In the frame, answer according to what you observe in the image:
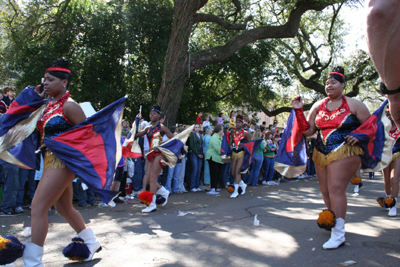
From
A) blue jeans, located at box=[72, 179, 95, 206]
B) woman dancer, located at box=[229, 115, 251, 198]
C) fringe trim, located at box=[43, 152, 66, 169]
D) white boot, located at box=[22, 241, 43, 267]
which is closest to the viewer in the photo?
white boot, located at box=[22, 241, 43, 267]

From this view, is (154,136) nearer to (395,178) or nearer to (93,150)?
(93,150)

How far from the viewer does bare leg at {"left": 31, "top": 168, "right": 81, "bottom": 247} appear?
3.25 metres

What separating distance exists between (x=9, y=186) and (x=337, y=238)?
6068 millimetres

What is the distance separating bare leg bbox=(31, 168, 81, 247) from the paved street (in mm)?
644

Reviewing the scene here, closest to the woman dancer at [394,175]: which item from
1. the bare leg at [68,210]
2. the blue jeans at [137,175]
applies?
the bare leg at [68,210]

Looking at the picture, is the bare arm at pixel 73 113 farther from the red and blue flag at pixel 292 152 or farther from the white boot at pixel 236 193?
the white boot at pixel 236 193

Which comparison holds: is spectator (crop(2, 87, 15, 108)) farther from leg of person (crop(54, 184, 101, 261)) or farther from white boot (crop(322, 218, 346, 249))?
white boot (crop(322, 218, 346, 249))

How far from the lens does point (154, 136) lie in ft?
23.6

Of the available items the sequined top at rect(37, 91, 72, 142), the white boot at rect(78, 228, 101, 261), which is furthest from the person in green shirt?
the sequined top at rect(37, 91, 72, 142)

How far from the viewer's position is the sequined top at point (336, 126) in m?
4.42

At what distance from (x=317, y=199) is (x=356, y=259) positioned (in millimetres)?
4827

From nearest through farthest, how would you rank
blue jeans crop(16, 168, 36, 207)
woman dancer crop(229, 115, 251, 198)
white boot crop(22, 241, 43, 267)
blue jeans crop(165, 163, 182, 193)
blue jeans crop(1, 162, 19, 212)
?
white boot crop(22, 241, 43, 267) → blue jeans crop(1, 162, 19, 212) → blue jeans crop(16, 168, 36, 207) → woman dancer crop(229, 115, 251, 198) → blue jeans crop(165, 163, 182, 193)

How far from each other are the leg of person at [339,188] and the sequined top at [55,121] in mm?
3242

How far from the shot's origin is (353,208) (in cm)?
677
